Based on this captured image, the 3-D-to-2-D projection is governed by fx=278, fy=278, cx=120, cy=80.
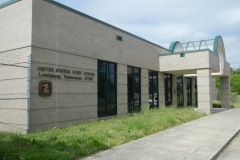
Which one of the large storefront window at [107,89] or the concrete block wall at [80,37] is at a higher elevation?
the concrete block wall at [80,37]

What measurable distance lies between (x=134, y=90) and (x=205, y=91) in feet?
18.7

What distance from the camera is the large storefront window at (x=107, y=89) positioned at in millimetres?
15648

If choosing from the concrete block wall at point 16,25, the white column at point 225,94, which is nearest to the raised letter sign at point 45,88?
the concrete block wall at point 16,25

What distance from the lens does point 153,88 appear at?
22.2 m

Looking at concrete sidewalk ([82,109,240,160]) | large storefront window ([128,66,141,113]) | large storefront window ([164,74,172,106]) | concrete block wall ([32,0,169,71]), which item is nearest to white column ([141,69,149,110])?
large storefront window ([128,66,141,113])

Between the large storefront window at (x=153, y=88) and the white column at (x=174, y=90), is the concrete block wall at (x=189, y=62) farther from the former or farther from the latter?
the white column at (x=174, y=90)

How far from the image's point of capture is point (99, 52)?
51.1ft

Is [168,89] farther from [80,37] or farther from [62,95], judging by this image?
[62,95]

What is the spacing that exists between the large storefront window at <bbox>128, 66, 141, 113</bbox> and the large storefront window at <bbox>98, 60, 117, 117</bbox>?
199 cm

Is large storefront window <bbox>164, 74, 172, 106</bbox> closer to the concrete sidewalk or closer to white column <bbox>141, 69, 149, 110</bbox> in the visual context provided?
white column <bbox>141, 69, 149, 110</bbox>

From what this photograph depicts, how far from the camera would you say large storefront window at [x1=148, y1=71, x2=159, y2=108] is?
71.4 ft

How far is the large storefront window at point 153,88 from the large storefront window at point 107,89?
534 centimetres

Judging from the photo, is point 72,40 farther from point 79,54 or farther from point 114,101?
point 114,101

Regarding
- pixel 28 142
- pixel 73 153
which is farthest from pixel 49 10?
pixel 73 153
